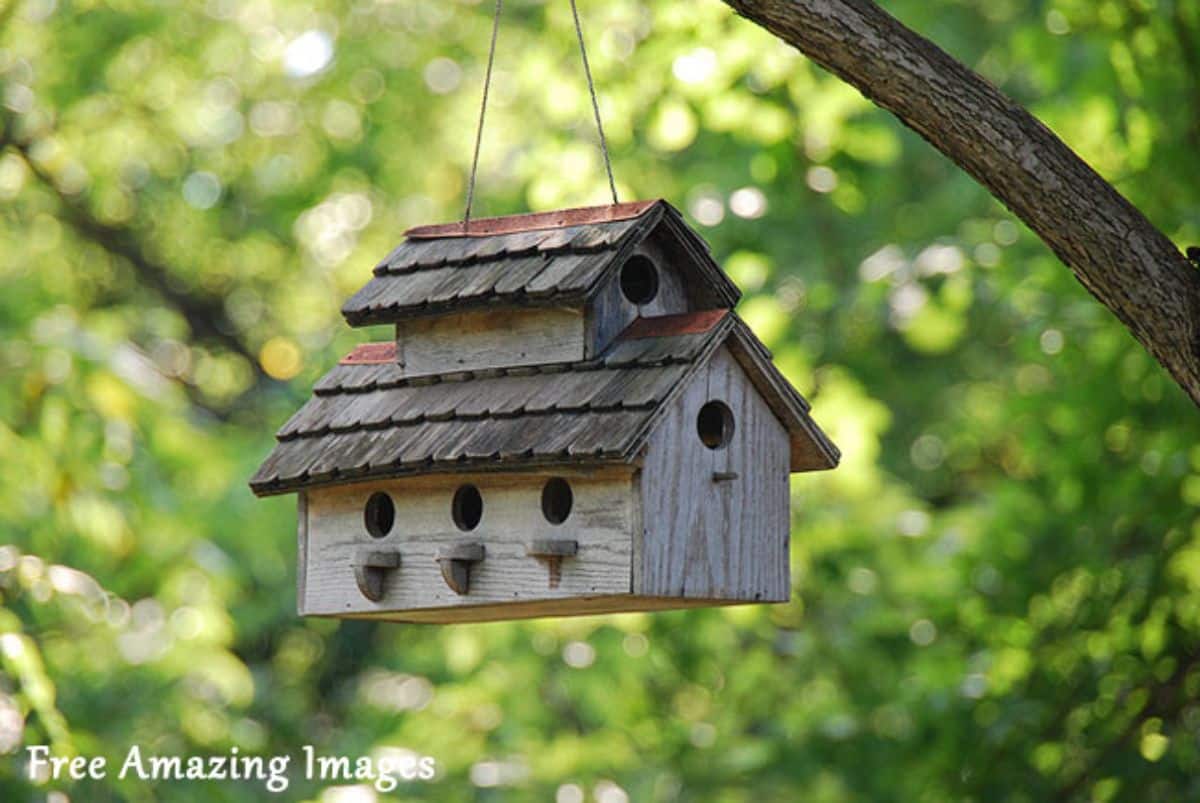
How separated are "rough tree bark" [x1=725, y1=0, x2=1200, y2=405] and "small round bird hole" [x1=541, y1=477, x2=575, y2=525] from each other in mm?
828

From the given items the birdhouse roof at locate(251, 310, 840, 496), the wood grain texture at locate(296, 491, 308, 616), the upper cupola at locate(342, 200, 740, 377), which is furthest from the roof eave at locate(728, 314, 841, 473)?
the wood grain texture at locate(296, 491, 308, 616)

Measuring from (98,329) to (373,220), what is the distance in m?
2.97

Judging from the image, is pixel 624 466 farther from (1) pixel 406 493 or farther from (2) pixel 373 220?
(2) pixel 373 220

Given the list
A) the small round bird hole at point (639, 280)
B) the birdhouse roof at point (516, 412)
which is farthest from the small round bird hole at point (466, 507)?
the small round bird hole at point (639, 280)

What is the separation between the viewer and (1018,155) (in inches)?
108

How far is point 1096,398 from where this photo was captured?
574 centimetres

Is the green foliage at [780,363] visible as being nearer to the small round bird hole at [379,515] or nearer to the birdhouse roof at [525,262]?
the small round bird hole at [379,515]

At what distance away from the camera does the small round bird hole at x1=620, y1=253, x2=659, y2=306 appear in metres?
3.24

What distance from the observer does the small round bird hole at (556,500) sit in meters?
3.02

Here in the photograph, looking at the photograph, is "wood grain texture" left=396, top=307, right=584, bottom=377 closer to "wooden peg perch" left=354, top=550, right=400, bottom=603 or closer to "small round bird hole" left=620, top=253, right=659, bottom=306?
"small round bird hole" left=620, top=253, right=659, bottom=306

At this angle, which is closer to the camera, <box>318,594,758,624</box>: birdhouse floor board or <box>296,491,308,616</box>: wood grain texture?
<box>318,594,758,624</box>: birdhouse floor board

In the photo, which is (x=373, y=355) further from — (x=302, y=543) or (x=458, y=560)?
→ (x=458, y=560)

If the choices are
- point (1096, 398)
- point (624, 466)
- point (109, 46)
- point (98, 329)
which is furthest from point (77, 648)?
point (624, 466)

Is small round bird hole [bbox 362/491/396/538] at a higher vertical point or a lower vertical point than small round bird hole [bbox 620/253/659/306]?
lower
